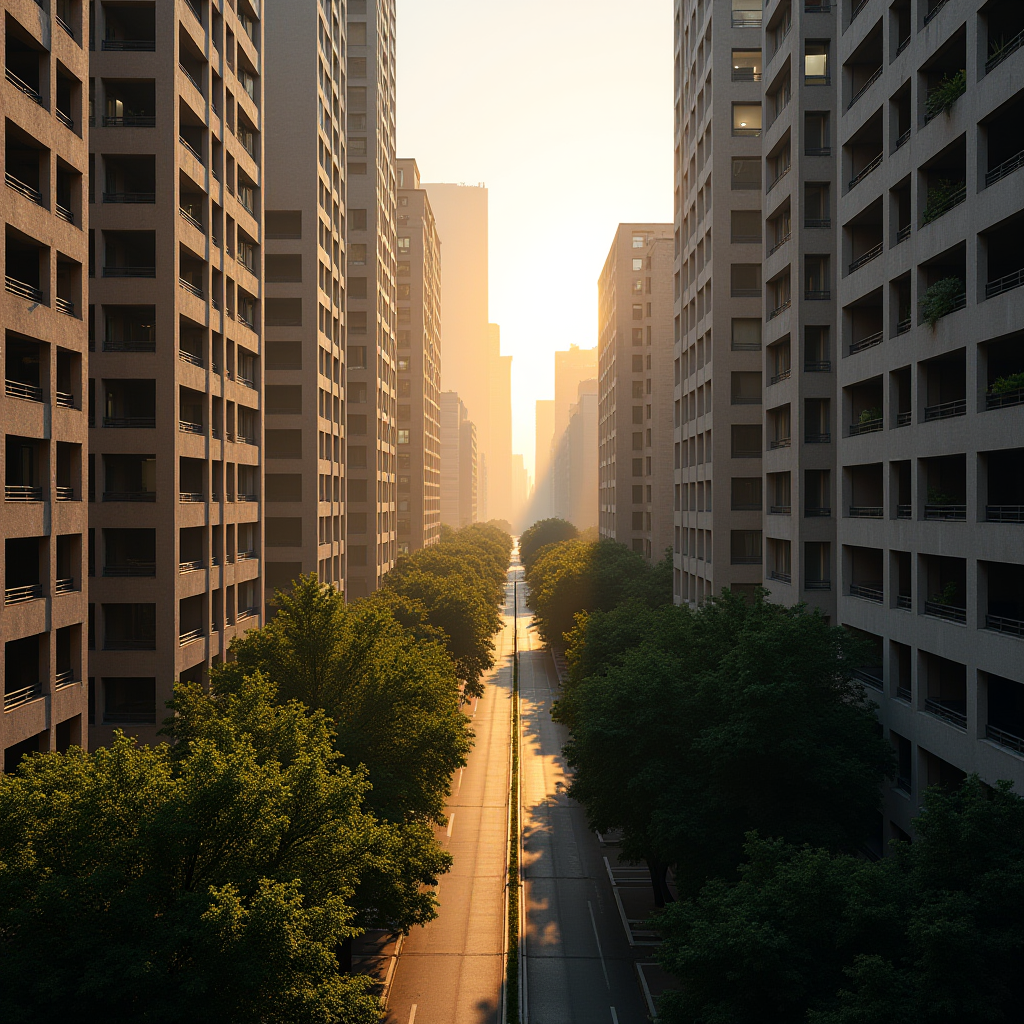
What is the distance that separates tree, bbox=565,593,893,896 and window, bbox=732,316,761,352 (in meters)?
31.3

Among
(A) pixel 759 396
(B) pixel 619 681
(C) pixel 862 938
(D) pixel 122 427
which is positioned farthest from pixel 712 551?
(C) pixel 862 938

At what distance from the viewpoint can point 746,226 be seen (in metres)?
65.9

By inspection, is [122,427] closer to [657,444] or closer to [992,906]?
[992,906]

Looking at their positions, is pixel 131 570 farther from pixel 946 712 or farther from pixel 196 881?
pixel 946 712

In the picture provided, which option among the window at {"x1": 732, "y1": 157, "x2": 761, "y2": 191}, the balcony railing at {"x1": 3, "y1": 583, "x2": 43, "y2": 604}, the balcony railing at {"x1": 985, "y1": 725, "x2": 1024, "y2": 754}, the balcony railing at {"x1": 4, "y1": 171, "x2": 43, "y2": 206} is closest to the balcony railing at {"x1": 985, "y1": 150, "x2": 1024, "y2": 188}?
the balcony railing at {"x1": 985, "y1": 725, "x2": 1024, "y2": 754}

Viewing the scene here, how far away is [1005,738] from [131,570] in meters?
39.3

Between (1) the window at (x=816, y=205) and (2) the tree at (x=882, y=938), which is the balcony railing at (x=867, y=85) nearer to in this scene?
(1) the window at (x=816, y=205)

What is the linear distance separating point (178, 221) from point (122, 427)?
10863 mm

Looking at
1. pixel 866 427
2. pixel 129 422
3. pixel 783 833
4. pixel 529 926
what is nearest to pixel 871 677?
pixel 866 427

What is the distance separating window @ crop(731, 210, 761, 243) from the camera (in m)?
65.5

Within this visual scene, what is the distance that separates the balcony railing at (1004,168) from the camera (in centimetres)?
2839

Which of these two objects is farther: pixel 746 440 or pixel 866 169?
pixel 746 440

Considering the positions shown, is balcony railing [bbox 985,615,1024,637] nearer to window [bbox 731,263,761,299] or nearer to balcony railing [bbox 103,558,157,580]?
balcony railing [bbox 103,558,157,580]

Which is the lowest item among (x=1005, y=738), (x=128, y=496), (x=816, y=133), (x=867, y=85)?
(x=1005, y=738)
